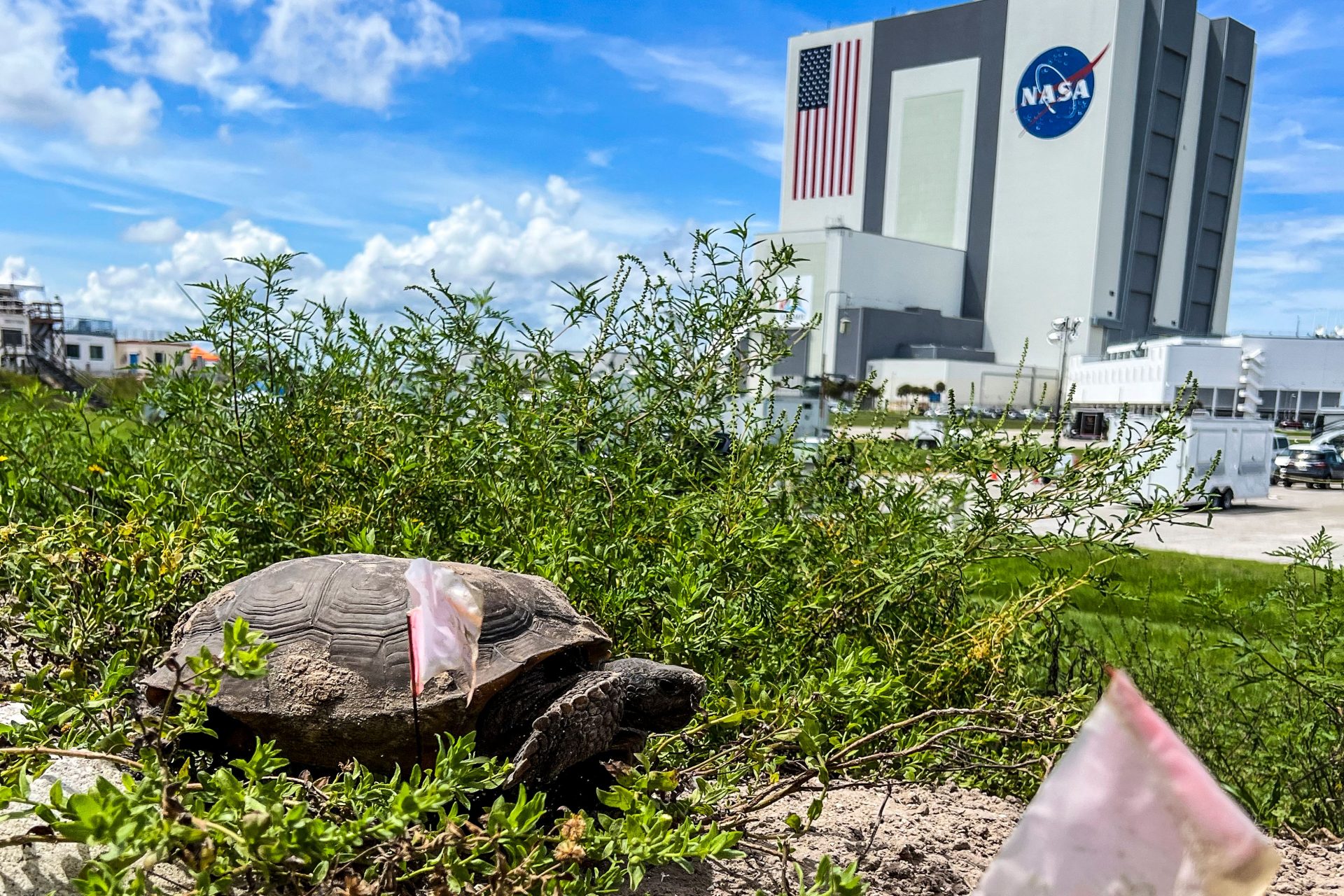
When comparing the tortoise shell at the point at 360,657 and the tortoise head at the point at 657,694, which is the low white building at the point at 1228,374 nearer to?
the tortoise head at the point at 657,694

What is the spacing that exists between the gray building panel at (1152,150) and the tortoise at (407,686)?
67.5 metres

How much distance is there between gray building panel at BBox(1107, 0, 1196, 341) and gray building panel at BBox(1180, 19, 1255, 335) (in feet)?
9.23

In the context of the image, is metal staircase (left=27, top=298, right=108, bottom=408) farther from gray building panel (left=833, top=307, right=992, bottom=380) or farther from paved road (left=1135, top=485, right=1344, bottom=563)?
gray building panel (left=833, top=307, right=992, bottom=380)

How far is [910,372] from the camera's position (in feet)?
205

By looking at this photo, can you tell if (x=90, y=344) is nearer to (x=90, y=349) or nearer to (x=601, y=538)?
(x=90, y=349)

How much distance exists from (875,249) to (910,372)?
9469 mm

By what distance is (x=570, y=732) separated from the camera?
2.07 m

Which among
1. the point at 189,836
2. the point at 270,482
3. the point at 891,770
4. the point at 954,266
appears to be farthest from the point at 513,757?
the point at 954,266

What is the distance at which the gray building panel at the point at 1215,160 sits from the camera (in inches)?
2478

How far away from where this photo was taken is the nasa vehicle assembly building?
198 ft

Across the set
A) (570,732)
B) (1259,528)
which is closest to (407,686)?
(570,732)

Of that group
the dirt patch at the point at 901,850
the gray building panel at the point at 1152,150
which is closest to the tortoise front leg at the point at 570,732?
the dirt patch at the point at 901,850

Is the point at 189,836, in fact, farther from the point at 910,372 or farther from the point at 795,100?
the point at 795,100

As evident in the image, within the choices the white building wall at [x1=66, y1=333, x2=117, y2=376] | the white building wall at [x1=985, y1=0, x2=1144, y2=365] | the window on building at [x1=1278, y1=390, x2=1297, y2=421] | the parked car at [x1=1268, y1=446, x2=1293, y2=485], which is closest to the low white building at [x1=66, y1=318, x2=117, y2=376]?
the white building wall at [x1=66, y1=333, x2=117, y2=376]
